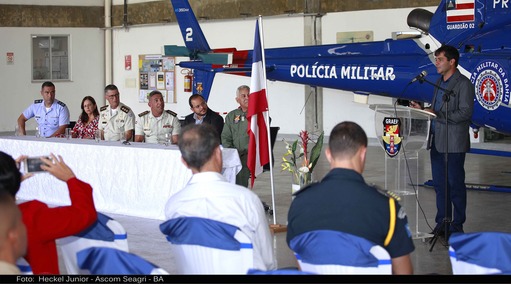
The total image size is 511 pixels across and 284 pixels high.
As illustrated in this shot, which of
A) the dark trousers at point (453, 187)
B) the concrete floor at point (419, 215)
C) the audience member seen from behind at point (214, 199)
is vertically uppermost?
the audience member seen from behind at point (214, 199)

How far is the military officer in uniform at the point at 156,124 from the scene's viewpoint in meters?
8.30

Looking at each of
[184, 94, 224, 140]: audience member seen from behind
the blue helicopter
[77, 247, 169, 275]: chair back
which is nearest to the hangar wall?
the blue helicopter

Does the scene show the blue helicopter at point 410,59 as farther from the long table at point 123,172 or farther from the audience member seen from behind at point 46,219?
the audience member seen from behind at point 46,219

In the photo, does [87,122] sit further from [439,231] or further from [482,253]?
[482,253]

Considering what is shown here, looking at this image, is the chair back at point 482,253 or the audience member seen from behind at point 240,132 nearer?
the chair back at point 482,253

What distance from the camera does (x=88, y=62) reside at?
2111 centimetres

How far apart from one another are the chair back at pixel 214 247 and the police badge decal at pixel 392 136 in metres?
3.59

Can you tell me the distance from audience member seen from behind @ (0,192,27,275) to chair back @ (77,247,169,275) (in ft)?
1.05

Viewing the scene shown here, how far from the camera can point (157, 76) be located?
19.8 metres

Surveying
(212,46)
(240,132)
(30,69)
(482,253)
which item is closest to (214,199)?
(482,253)

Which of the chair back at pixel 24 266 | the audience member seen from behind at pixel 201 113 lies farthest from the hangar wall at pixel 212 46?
the chair back at pixel 24 266

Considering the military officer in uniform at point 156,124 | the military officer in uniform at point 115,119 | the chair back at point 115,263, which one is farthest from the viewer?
Result: the military officer in uniform at point 115,119

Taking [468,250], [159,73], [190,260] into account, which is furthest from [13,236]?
[159,73]

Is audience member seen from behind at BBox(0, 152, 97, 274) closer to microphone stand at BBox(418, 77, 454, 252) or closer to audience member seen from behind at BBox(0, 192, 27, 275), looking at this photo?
audience member seen from behind at BBox(0, 192, 27, 275)
